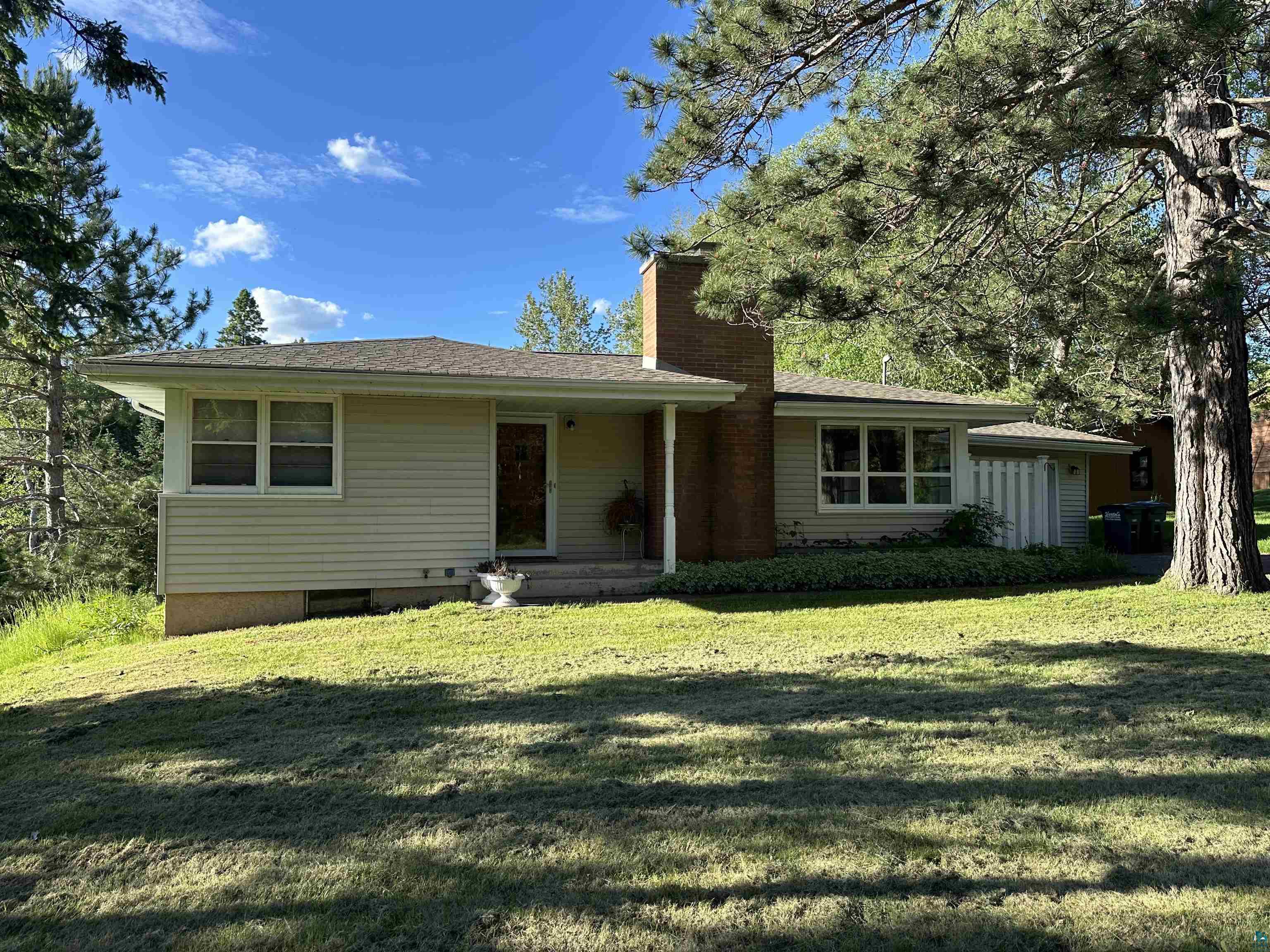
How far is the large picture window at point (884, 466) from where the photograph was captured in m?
12.8

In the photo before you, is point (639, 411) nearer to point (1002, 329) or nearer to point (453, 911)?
point (1002, 329)

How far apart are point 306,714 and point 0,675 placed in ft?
17.4

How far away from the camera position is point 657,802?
12.0 ft

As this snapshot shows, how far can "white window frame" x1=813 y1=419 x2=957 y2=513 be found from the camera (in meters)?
12.7

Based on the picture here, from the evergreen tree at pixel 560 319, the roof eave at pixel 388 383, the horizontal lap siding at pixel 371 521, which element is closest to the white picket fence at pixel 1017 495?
the roof eave at pixel 388 383

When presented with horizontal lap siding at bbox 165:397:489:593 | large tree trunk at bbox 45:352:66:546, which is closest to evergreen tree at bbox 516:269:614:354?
large tree trunk at bbox 45:352:66:546

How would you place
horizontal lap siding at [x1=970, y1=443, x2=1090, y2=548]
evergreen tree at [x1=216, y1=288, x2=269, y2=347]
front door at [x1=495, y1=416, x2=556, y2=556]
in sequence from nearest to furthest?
front door at [x1=495, y1=416, x2=556, y2=556] → horizontal lap siding at [x1=970, y1=443, x2=1090, y2=548] → evergreen tree at [x1=216, y1=288, x2=269, y2=347]

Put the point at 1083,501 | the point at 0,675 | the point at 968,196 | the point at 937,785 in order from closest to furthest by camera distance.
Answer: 1. the point at 937,785
2. the point at 968,196
3. the point at 0,675
4. the point at 1083,501

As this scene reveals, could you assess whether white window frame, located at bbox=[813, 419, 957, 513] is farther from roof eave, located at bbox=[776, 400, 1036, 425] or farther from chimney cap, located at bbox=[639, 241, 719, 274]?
chimney cap, located at bbox=[639, 241, 719, 274]

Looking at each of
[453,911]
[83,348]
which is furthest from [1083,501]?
[83,348]

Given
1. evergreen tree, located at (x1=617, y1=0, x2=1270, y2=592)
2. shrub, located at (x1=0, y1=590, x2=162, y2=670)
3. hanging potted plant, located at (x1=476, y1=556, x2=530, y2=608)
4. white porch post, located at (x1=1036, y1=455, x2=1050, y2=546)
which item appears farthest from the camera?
white porch post, located at (x1=1036, y1=455, x2=1050, y2=546)

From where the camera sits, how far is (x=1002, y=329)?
9.94 m

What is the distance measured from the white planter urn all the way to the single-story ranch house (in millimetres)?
670

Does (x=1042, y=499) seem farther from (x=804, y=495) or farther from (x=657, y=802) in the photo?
(x=657, y=802)
